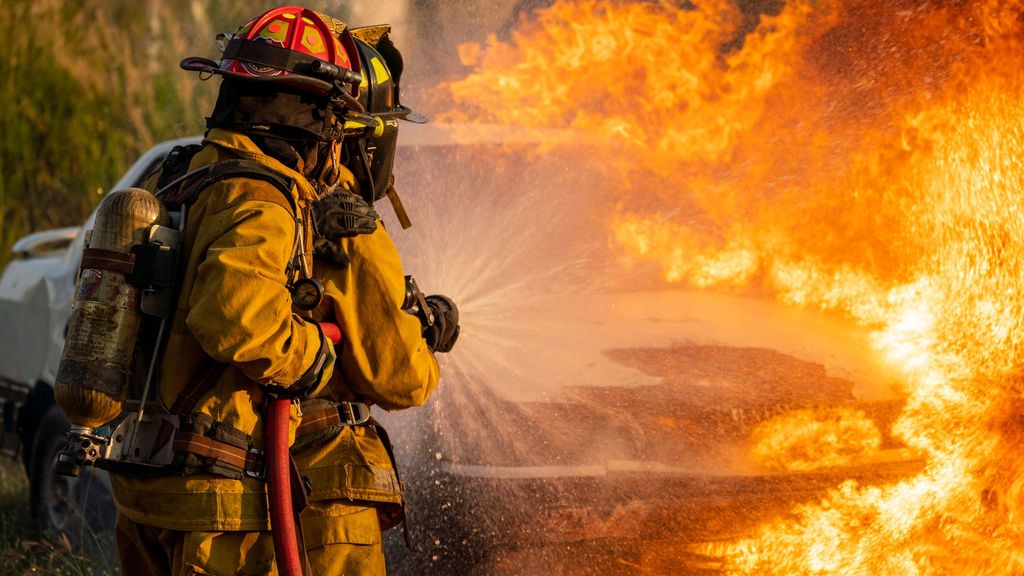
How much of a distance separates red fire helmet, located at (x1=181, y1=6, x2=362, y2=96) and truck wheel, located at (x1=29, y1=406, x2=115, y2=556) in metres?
3.12

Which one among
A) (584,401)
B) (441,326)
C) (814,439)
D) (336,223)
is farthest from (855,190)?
(336,223)

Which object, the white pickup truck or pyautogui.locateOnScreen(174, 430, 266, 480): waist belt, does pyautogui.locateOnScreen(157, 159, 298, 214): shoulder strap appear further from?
the white pickup truck

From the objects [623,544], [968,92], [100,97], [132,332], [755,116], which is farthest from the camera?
[100,97]

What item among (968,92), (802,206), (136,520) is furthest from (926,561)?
(136,520)

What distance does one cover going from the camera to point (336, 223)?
3018 mm

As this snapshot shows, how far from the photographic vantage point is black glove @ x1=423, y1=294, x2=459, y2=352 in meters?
3.35

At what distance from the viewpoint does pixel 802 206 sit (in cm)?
466

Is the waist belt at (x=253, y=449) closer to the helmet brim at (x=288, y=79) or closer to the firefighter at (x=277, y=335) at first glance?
the firefighter at (x=277, y=335)

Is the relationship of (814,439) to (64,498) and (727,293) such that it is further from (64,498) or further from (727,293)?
(64,498)

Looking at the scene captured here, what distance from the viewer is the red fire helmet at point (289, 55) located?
3070 mm

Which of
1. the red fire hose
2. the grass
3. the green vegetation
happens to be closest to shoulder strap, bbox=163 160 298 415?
the red fire hose

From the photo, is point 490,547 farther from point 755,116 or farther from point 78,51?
point 78,51

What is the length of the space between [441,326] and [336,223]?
0.49m

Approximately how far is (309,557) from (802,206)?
2.45 m
